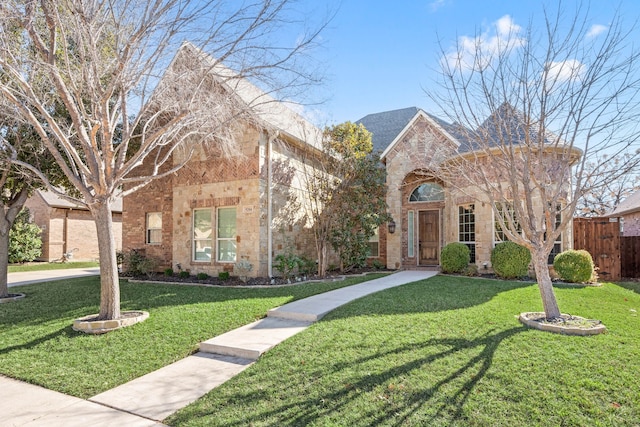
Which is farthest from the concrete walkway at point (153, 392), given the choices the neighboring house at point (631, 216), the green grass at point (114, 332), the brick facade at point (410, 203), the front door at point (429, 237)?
the neighboring house at point (631, 216)

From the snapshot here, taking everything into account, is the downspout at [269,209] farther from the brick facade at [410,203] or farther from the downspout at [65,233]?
the downspout at [65,233]

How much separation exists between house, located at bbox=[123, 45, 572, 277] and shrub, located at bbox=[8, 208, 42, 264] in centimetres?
851

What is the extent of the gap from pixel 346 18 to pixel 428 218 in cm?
998

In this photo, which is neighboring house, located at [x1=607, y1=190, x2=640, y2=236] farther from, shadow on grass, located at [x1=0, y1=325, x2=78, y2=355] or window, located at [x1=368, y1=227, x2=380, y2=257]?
shadow on grass, located at [x1=0, y1=325, x2=78, y2=355]

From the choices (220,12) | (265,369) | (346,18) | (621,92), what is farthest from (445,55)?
(265,369)

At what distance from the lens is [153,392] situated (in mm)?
4207

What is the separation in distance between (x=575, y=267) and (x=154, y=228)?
45.1 feet

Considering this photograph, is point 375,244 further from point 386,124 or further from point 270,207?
point 386,124

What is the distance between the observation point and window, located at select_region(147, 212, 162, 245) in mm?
13703

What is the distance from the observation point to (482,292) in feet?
28.7

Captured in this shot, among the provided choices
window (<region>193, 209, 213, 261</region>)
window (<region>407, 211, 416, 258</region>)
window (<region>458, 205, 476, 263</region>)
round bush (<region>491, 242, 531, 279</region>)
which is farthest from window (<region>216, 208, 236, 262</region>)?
round bush (<region>491, 242, 531, 279</region>)

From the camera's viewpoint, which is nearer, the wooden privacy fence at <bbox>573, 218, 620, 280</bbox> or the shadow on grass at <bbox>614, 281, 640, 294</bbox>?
the shadow on grass at <bbox>614, 281, 640, 294</bbox>

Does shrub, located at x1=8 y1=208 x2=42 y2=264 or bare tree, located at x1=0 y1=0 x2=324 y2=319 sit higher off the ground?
bare tree, located at x1=0 y1=0 x2=324 y2=319

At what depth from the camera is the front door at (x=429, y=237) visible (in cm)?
1490
